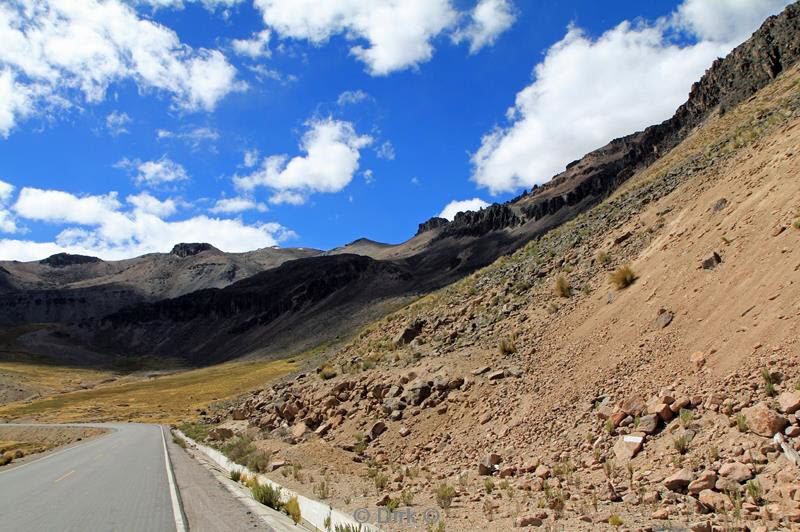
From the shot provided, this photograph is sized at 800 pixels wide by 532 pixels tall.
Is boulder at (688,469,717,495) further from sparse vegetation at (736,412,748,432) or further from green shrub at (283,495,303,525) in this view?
green shrub at (283,495,303,525)

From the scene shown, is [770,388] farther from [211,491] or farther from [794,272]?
[211,491]

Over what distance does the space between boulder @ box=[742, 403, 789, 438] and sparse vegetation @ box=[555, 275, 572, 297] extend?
10.5 meters

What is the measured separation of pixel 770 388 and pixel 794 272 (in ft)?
12.3

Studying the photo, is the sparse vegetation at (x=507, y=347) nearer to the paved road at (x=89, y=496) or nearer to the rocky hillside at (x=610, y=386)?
the rocky hillside at (x=610, y=386)

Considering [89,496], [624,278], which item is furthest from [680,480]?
[89,496]

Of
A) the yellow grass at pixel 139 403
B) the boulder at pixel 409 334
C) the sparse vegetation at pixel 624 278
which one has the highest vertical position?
the sparse vegetation at pixel 624 278

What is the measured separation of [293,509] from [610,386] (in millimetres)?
8002

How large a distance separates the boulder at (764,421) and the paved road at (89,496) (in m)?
10.7

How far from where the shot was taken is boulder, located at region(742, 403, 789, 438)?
24.8 ft

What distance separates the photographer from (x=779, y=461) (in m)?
7.06

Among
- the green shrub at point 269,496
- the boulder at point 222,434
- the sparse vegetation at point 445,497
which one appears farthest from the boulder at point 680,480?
the boulder at point 222,434

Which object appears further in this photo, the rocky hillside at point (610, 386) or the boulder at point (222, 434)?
the boulder at point (222, 434)

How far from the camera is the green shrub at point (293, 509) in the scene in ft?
35.6

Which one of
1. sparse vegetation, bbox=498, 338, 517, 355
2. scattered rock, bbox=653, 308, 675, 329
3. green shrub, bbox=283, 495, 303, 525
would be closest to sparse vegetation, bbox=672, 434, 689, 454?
scattered rock, bbox=653, 308, 675, 329
